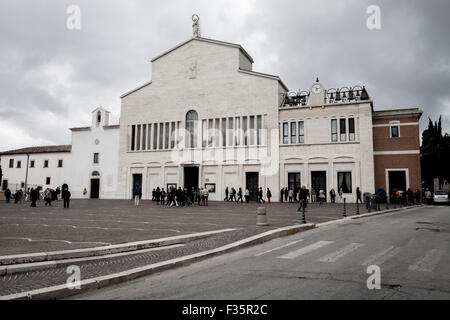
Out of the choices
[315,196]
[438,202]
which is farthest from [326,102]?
[438,202]

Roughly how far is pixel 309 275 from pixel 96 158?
44.8 m

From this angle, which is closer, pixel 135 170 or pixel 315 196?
pixel 315 196

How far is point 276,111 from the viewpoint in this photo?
122 feet

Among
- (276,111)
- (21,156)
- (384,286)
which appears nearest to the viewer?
(384,286)

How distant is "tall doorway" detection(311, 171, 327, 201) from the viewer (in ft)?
115

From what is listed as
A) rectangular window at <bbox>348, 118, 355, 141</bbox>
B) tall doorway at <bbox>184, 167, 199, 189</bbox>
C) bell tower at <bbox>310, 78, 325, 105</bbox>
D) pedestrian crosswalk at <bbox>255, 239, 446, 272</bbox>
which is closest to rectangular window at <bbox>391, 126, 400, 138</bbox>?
rectangular window at <bbox>348, 118, 355, 141</bbox>

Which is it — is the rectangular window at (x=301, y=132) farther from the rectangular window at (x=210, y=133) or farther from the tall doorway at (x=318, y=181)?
the rectangular window at (x=210, y=133)

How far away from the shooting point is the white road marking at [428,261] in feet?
20.6

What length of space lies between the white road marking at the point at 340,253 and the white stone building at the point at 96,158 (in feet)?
129

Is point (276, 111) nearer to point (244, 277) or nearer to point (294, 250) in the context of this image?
point (294, 250)

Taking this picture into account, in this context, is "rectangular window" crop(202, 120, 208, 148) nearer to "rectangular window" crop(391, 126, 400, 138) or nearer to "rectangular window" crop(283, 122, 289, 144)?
"rectangular window" crop(283, 122, 289, 144)
